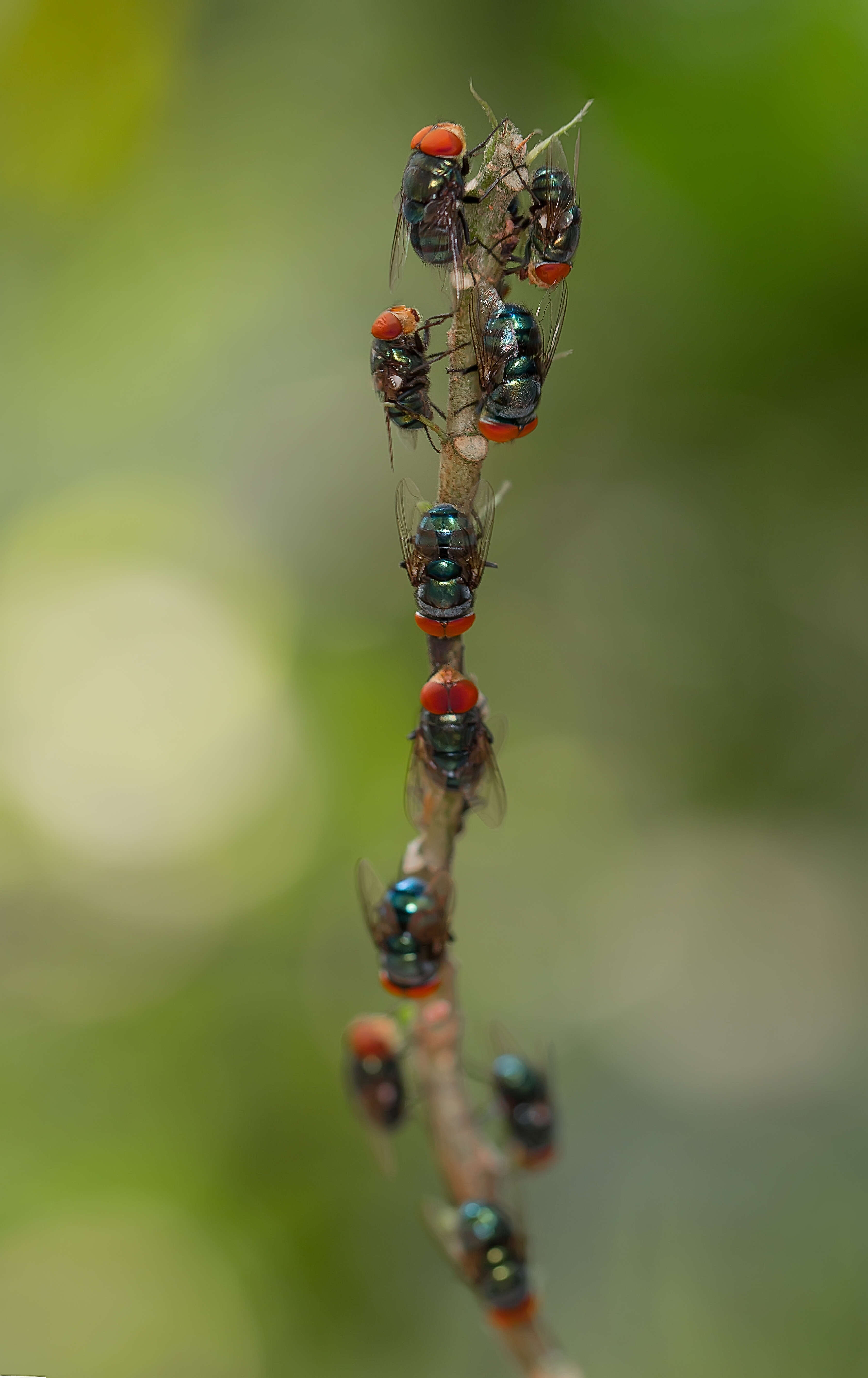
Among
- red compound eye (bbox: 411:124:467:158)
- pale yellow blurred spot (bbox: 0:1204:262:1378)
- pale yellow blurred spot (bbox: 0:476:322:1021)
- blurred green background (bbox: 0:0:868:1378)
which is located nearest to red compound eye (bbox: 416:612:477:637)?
red compound eye (bbox: 411:124:467:158)

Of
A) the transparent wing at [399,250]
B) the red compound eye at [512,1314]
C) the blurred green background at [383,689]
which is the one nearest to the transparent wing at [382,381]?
the transparent wing at [399,250]

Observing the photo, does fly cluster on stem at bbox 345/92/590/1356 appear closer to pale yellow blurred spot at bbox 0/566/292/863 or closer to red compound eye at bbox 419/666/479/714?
red compound eye at bbox 419/666/479/714

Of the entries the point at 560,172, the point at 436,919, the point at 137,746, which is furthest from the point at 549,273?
the point at 137,746

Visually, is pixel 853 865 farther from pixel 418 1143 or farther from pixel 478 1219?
pixel 478 1219

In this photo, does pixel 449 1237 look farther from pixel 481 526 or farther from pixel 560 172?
pixel 560 172

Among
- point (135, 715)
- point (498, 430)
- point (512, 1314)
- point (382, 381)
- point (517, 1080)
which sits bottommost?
point (512, 1314)

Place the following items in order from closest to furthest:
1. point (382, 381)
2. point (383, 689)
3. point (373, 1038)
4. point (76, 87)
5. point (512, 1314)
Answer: point (382, 381), point (512, 1314), point (373, 1038), point (383, 689), point (76, 87)

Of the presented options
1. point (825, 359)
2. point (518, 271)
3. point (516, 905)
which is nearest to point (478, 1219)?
point (518, 271)
